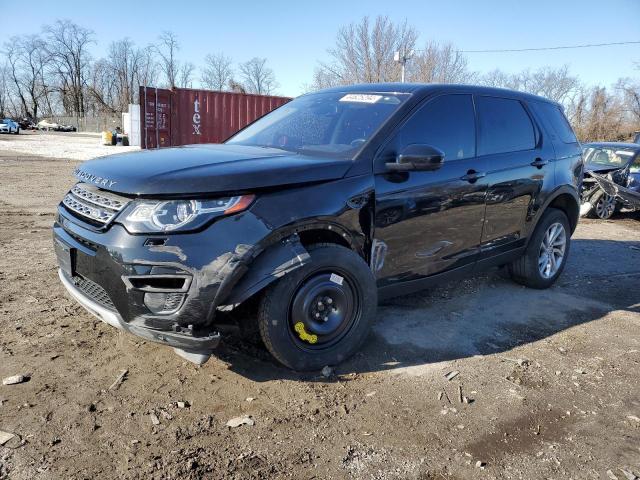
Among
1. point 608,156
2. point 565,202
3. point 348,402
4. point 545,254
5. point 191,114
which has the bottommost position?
point 348,402

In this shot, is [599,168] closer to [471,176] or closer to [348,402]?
[471,176]

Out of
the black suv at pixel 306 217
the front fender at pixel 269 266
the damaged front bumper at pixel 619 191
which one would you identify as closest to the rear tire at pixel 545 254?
the black suv at pixel 306 217

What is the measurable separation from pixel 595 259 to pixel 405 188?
4638 millimetres

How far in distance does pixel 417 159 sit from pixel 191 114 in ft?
51.3

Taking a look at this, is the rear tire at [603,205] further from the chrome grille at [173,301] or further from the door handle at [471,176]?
the chrome grille at [173,301]

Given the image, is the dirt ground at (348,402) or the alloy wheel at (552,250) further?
the alloy wheel at (552,250)

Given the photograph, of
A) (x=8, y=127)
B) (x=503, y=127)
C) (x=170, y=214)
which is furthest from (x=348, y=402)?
(x=8, y=127)

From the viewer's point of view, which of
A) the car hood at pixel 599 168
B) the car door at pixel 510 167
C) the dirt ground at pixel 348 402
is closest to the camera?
the dirt ground at pixel 348 402

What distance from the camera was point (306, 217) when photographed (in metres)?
2.88

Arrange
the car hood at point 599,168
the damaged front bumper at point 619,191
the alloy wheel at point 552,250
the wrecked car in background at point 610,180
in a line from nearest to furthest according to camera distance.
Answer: the alloy wheel at point 552,250 → the damaged front bumper at point 619,191 → the wrecked car in background at point 610,180 → the car hood at point 599,168

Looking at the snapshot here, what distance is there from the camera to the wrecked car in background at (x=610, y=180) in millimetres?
10078

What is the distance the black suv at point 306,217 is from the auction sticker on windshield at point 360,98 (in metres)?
0.01

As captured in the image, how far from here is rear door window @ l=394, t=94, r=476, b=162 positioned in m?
3.53

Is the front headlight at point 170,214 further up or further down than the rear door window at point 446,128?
further down
